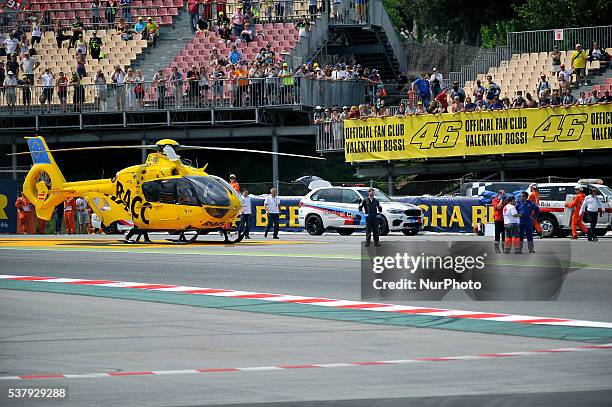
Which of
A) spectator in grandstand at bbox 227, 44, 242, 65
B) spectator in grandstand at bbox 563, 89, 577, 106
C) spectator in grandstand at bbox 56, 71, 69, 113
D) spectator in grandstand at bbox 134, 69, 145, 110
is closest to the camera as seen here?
spectator in grandstand at bbox 563, 89, 577, 106

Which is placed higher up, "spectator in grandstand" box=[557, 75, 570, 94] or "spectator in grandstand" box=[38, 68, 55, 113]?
"spectator in grandstand" box=[38, 68, 55, 113]

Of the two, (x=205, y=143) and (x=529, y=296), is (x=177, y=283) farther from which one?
(x=205, y=143)

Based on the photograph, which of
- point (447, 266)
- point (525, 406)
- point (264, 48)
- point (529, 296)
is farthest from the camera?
point (264, 48)

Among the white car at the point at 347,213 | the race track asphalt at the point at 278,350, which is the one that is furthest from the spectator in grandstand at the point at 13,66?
the race track asphalt at the point at 278,350

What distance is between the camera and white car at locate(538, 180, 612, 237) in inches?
1371

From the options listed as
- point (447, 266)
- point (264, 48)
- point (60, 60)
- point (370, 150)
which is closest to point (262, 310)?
point (447, 266)

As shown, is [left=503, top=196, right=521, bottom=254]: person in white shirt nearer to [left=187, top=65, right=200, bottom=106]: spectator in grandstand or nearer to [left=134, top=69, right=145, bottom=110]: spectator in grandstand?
[left=187, top=65, right=200, bottom=106]: spectator in grandstand

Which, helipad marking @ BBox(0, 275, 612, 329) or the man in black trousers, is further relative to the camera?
the man in black trousers

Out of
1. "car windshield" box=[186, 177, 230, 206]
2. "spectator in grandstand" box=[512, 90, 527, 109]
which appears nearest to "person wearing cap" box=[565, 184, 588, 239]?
"spectator in grandstand" box=[512, 90, 527, 109]

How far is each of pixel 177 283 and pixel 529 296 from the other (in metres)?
6.36

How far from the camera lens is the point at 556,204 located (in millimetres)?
35031

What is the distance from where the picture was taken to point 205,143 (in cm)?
4800

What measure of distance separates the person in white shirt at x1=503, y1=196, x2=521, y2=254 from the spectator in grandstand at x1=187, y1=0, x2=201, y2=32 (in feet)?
78.8

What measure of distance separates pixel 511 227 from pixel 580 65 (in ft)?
50.2
